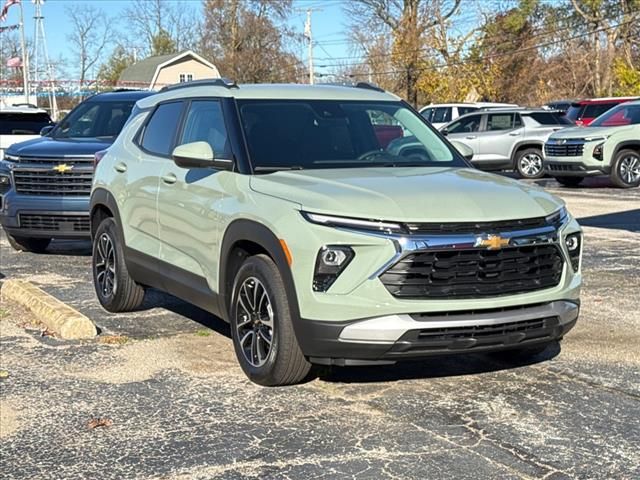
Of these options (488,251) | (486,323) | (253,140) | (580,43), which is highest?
(580,43)

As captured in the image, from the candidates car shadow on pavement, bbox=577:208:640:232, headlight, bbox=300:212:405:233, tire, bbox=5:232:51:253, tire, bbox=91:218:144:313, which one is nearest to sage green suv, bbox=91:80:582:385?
headlight, bbox=300:212:405:233

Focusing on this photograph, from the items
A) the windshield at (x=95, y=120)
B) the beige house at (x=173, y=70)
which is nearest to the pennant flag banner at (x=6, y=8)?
the beige house at (x=173, y=70)

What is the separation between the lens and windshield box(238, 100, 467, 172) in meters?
→ 6.09

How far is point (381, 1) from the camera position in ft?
170

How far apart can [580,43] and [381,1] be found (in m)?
11.0

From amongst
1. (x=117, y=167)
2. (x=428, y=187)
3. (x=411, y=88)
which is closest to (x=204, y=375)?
(x=428, y=187)

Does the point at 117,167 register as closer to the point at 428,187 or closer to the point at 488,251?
the point at 428,187

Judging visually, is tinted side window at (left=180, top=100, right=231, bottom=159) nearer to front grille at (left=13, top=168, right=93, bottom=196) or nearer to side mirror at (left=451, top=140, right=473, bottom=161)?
side mirror at (left=451, top=140, right=473, bottom=161)

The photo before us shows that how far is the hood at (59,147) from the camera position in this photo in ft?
34.6

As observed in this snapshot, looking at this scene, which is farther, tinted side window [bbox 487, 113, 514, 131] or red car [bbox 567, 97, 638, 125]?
red car [bbox 567, 97, 638, 125]

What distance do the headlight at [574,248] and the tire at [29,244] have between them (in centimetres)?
764

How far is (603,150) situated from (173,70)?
179ft

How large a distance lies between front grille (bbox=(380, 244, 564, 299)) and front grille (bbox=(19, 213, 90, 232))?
6309mm

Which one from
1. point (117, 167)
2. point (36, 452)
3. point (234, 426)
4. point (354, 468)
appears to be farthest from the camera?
point (117, 167)
